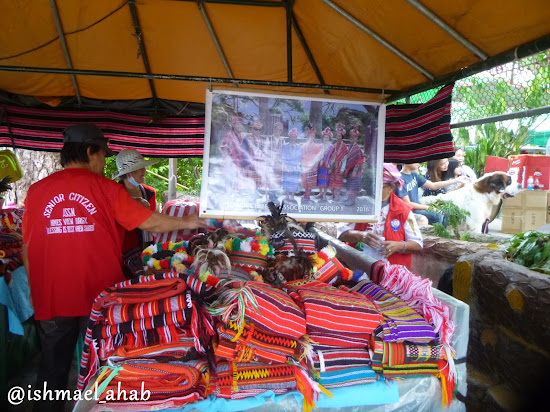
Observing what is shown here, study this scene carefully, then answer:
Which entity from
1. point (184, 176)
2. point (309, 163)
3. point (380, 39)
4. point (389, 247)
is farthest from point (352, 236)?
point (184, 176)

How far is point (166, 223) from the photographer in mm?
2451

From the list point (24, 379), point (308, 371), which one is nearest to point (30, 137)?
point (24, 379)

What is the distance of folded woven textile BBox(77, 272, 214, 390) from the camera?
5.23 feet

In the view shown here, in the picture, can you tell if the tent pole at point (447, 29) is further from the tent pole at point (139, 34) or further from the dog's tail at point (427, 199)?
the dog's tail at point (427, 199)

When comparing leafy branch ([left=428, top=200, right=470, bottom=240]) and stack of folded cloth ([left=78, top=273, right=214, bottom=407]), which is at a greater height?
leafy branch ([left=428, top=200, right=470, bottom=240])

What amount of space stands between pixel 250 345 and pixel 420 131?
232 cm

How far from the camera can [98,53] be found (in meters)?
3.29

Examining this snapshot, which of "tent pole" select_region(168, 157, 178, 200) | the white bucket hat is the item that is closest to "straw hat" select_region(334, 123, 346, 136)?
the white bucket hat

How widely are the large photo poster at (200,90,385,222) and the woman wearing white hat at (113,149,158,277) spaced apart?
801mm

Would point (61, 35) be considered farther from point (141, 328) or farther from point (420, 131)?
point (420, 131)

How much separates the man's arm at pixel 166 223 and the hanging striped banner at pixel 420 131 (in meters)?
1.87

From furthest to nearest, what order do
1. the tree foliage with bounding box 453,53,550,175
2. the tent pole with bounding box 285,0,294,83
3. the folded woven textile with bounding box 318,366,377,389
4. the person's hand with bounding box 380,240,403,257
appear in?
the person's hand with bounding box 380,240,403,257 < the tree foliage with bounding box 453,53,550,175 < the tent pole with bounding box 285,0,294,83 < the folded woven textile with bounding box 318,366,377,389

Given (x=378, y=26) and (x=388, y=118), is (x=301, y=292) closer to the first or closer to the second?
(x=378, y=26)

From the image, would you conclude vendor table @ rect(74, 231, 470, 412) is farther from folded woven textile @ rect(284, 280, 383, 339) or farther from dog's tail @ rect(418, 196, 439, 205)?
dog's tail @ rect(418, 196, 439, 205)
